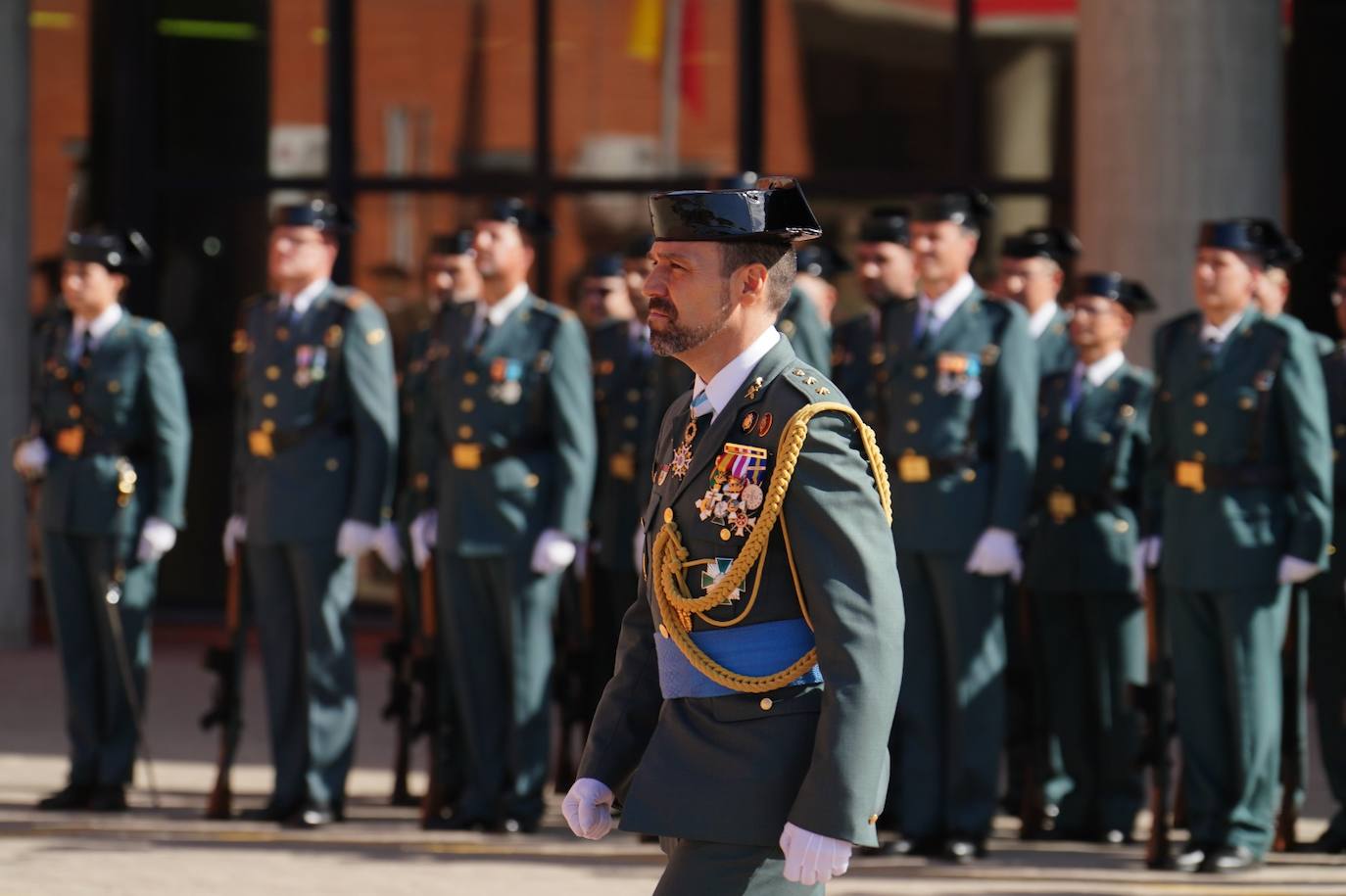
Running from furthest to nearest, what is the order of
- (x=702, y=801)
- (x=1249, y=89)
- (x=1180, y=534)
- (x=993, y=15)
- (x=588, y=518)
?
(x=993, y=15) < (x=1249, y=89) < (x=588, y=518) < (x=1180, y=534) < (x=702, y=801)

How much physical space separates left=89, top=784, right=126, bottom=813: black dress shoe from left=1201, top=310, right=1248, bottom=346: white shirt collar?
3.73 m

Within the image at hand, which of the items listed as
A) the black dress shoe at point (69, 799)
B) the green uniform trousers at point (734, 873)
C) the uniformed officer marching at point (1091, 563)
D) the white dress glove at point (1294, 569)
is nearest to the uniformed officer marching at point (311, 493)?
the black dress shoe at point (69, 799)

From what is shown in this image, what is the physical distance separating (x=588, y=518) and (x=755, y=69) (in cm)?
434

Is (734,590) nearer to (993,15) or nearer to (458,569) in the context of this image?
(458,569)

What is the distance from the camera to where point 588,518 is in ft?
28.1

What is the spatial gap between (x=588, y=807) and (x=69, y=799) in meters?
4.48

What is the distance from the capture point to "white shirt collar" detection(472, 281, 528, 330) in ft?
24.8

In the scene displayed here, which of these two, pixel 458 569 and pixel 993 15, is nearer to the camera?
pixel 458 569

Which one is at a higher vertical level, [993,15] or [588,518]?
[993,15]

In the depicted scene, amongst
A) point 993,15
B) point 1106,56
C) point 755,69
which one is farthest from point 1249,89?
Answer: point 755,69

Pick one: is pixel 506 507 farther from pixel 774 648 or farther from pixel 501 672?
pixel 774 648

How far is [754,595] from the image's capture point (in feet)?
11.8

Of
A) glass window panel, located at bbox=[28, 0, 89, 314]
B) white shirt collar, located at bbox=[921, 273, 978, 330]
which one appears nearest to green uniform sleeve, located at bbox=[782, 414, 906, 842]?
white shirt collar, located at bbox=[921, 273, 978, 330]

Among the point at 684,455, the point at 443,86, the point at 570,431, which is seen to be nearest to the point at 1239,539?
the point at 570,431
